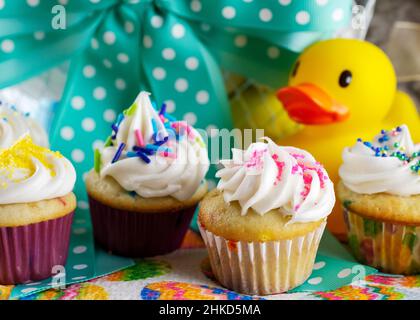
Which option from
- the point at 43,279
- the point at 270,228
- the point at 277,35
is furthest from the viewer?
the point at 277,35

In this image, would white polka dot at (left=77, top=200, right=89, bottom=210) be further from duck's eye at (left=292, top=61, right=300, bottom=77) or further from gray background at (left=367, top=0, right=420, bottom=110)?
gray background at (left=367, top=0, right=420, bottom=110)

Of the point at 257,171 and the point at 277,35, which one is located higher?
the point at 277,35

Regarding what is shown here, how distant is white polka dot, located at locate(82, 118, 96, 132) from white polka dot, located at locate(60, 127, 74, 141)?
0.14 feet

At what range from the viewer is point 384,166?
5.10 feet

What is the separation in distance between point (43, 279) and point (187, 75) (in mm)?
779

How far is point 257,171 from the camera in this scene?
143 cm

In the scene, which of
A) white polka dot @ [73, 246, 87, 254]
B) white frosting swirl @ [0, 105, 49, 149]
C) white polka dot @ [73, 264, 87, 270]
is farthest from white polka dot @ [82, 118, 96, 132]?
white polka dot @ [73, 264, 87, 270]

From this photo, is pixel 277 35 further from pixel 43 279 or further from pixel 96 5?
pixel 43 279

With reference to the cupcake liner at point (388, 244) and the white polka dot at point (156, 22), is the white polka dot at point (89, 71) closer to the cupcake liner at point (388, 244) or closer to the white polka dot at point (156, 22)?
the white polka dot at point (156, 22)

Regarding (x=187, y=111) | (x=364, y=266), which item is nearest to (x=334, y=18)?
(x=187, y=111)

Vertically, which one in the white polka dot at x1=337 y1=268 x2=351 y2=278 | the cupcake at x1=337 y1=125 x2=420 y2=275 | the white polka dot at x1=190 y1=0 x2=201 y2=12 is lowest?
the white polka dot at x1=337 y1=268 x2=351 y2=278

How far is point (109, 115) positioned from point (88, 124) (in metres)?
0.07

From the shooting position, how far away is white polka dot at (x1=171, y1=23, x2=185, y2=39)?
6.23ft

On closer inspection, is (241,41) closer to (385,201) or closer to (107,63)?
(107,63)
